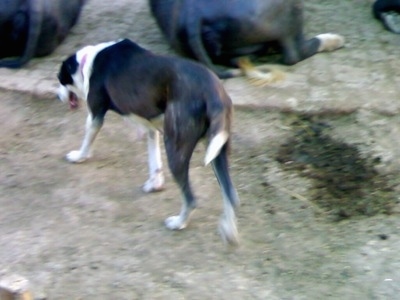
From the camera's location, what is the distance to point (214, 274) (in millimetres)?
4758

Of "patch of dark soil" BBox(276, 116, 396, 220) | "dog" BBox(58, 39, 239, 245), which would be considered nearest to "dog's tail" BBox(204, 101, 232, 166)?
"dog" BBox(58, 39, 239, 245)

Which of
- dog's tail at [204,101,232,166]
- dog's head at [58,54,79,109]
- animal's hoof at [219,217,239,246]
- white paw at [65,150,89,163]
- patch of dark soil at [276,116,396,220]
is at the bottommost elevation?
patch of dark soil at [276,116,396,220]

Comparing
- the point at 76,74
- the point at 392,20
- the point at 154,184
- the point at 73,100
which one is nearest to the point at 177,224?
the point at 154,184

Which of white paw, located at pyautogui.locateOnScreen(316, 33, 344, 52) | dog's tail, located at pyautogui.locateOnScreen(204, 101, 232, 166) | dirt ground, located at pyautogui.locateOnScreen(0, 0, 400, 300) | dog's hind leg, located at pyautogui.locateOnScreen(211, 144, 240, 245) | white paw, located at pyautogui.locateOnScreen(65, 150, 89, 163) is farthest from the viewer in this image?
white paw, located at pyautogui.locateOnScreen(316, 33, 344, 52)

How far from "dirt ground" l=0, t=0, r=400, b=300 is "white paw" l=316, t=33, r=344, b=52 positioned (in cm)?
8

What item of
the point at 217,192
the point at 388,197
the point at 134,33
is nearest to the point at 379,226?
the point at 388,197

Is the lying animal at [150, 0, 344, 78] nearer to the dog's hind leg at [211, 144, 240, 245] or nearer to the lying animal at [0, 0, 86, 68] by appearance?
the lying animal at [0, 0, 86, 68]

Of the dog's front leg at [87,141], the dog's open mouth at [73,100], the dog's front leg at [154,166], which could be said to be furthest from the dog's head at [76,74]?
the dog's front leg at [154,166]

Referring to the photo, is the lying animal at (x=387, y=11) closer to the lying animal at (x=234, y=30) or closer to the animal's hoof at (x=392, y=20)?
the animal's hoof at (x=392, y=20)

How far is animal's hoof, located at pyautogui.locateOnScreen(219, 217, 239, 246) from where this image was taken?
489cm

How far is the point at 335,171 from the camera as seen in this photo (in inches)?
228

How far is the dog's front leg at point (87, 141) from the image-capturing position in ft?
18.3

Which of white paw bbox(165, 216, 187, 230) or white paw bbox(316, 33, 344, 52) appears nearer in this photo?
white paw bbox(165, 216, 187, 230)

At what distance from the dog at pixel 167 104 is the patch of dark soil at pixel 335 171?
2.66 ft
